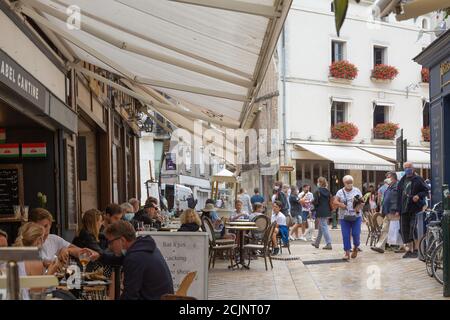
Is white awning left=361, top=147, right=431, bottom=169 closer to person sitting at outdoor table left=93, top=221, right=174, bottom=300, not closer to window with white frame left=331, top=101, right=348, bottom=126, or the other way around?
window with white frame left=331, top=101, right=348, bottom=126

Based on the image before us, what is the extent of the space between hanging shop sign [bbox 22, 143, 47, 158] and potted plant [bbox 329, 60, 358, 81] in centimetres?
2206

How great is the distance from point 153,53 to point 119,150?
8.59 m

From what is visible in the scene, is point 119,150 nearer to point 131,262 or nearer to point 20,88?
point 20,88

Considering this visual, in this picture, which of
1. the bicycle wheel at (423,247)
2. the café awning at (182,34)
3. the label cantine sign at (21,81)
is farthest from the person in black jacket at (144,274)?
the bicycle wheel at (423,247)

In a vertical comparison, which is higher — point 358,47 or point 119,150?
point 358,47

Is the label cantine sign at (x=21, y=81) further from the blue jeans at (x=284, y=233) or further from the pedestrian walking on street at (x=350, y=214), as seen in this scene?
the blue jeans at (x=284, y=233)

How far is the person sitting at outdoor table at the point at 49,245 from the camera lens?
5809 mm

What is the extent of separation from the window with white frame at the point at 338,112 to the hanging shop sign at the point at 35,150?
73.8ft

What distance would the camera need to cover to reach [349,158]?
89.5ft

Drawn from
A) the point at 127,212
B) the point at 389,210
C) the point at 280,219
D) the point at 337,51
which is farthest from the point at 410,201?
the point at 337,51

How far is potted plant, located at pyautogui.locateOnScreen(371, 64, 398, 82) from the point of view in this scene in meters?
30.2

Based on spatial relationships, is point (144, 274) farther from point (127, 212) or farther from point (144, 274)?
point (127, 212)

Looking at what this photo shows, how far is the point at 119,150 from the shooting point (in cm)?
1595

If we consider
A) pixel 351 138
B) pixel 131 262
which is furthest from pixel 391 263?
pixel 351 138
